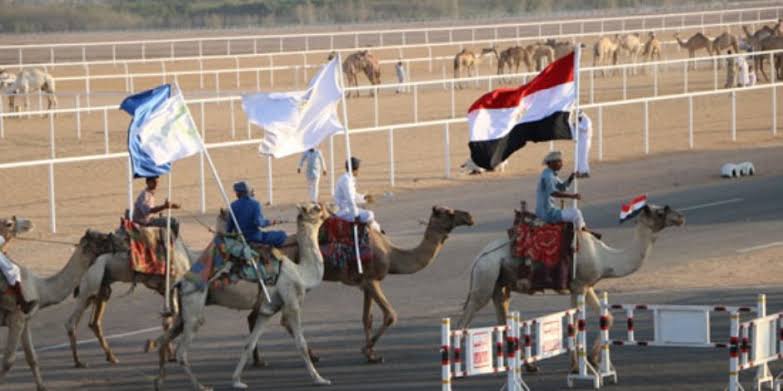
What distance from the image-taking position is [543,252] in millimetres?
16453

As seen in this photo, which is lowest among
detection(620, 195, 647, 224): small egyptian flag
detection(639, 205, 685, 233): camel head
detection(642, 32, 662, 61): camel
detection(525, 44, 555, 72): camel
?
detection(639, 205, 685, 233): camel head

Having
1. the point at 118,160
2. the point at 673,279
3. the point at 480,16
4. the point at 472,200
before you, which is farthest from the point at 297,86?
the point at 480,16

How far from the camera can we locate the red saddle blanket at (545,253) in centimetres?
1645

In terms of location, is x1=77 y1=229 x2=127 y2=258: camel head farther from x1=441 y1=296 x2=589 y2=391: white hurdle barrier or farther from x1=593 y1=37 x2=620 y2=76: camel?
x1=593 y1=37 x2=620 y2=76: camel

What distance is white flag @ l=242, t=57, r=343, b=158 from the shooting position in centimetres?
1866

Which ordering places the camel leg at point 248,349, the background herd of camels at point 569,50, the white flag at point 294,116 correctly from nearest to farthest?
1. the camel leg at point 248,349
2. the white flag at point 294,116
3. the background herd of camels at point 569,50

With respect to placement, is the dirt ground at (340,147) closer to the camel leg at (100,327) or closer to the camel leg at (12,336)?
the camel leg at (100,327)

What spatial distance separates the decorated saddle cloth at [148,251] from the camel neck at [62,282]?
713mm

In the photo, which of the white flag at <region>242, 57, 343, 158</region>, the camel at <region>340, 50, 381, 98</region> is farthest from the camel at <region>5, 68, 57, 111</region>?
the white flag at <region>242, 57, 343, 158</region>

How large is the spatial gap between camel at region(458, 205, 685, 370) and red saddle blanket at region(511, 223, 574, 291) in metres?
0.10

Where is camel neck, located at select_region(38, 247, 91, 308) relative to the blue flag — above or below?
below

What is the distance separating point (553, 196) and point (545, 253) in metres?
0.63

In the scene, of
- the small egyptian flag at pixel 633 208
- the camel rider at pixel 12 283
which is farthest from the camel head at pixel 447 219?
the camel rider at pixel 12 283

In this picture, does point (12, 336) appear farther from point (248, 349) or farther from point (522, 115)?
point (522, 115)
